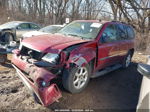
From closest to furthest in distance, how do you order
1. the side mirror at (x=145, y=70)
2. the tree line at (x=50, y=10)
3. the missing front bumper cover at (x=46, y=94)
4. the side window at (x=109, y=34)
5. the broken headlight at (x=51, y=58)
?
the side mirror at (x=145, y=70) < the missing front bumper cover at (x=46, y=94) < the broken headlight at (x=51, y=58) < the side window at (x=109, y=34) < the tree line at (x=50, y=10)

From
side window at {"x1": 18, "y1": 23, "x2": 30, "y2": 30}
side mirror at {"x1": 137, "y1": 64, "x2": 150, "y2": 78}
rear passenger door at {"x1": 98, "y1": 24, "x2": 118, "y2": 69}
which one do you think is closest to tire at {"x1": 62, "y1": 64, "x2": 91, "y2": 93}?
rear passenger door at {"x1": 98, "y1": 24, "x2": 118, "y2": 69}

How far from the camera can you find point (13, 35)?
814 centimetres

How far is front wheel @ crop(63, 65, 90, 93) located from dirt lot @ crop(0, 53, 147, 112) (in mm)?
237

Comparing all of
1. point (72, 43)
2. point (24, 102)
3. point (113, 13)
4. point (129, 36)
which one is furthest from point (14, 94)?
point (113, 13)

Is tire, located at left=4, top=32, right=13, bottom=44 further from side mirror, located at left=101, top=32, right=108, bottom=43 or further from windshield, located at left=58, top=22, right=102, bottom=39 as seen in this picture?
side mirror, located at left=101, top=32, right=108, bottom=43

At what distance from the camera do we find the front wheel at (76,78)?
3453mm

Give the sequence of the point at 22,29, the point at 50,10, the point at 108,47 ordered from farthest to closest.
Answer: the point at 50,10, the point at 22,29, the point at 108,47

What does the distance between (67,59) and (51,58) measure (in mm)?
325

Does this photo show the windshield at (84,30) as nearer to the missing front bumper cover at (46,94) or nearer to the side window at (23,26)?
the missing front bumper cover at (46,94)

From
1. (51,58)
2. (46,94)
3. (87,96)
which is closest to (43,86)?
(46,94)

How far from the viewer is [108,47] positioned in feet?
15.5

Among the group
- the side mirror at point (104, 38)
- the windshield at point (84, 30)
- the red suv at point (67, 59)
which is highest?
the windshield at point (84, 30)

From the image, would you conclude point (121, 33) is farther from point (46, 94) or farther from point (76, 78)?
point (46, 94)

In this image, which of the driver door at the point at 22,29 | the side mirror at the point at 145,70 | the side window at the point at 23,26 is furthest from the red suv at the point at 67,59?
the side window at the point at 23,26
